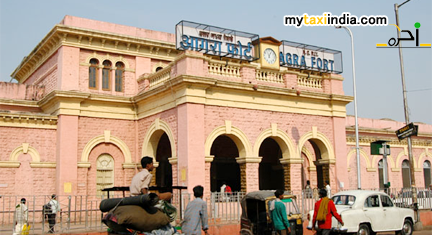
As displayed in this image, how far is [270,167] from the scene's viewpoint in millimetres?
24766

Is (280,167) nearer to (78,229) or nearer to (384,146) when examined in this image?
(384,146)

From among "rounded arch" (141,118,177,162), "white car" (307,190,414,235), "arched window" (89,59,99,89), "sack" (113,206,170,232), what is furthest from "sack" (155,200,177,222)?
"arched window" (89,59,99,89)

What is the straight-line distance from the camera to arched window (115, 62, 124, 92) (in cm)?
2233

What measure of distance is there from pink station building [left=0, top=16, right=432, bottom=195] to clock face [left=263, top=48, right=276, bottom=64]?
57 mm

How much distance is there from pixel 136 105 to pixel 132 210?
15024 mm

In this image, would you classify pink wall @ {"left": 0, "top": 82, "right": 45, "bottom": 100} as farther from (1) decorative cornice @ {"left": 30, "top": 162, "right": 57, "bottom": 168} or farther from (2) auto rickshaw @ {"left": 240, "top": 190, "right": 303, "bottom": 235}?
(2) auto rickshaw @ {"left": 240, "top": 190, "right": 303, "bottom": 235}

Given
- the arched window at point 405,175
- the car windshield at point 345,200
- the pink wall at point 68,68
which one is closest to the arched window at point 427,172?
the arched window at point 405,175

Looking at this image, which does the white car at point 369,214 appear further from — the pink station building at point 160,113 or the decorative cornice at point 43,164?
the decorative cornice at point 43,164

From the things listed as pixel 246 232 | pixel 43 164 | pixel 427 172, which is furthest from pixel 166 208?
pixel 427 172

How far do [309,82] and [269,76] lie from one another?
2.22 meters

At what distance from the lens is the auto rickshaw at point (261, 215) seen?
41.3 feet

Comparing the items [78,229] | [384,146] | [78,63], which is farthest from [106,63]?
[384,146]

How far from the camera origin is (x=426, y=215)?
18891mm

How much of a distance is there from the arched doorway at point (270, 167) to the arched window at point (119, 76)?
25.8 ft
